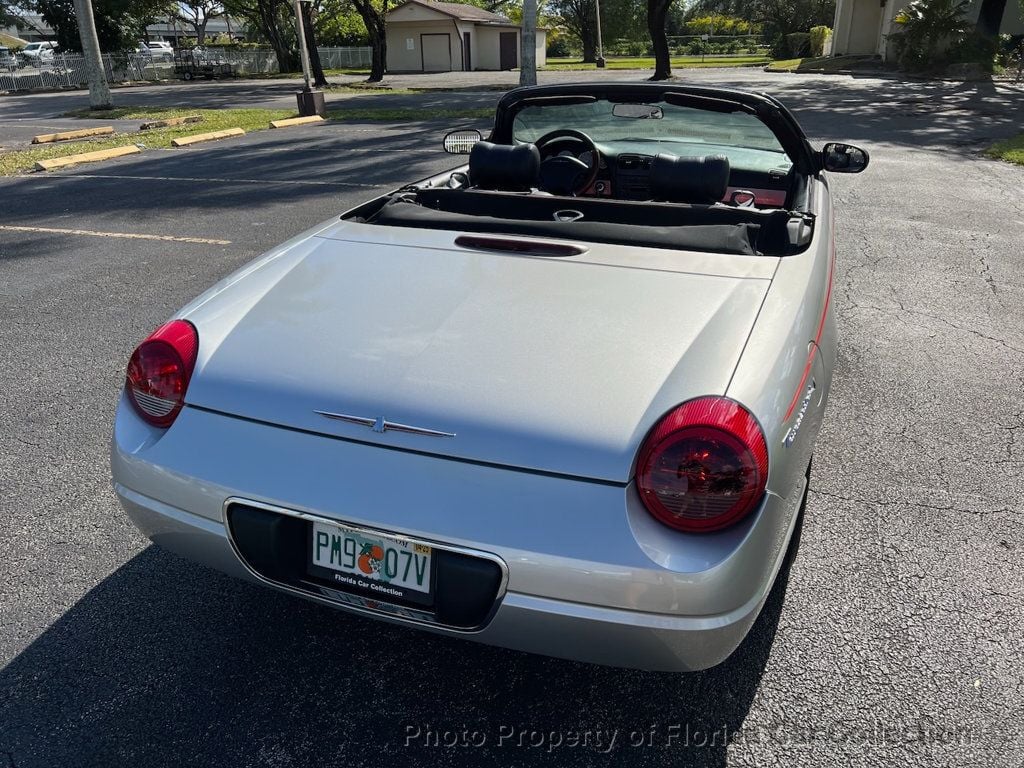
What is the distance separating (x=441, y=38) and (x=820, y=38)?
72.3ft

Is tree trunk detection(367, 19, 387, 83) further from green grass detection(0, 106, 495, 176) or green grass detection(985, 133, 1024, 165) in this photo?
green grass detection(985, 133, 1024, 165)

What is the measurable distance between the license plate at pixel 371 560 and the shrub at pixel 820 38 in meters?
45.7

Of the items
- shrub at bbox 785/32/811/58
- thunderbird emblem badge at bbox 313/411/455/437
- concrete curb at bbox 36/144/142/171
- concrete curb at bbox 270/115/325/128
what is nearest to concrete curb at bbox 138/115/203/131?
concrete curb at bbox 270/115/325/128

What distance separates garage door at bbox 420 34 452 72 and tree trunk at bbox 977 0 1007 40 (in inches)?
1143

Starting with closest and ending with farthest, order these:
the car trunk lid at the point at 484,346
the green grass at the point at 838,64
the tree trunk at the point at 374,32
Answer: the car trunk lid at the point at 484,346 < the tree trunk at the point at 374,32 < the green grass at the point at 838,64

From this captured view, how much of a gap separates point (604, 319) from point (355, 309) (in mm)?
714

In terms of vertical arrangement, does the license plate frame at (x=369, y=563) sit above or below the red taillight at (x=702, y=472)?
below

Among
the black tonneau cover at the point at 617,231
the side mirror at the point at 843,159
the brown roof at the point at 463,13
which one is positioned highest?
the brown roof at the point at 463,13

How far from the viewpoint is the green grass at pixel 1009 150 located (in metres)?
11.2

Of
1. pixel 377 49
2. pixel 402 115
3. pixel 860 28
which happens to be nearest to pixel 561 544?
pixel 402 115

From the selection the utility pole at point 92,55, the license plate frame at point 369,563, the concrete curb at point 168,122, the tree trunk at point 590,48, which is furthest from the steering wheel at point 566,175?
the tree trunk at point 590,48

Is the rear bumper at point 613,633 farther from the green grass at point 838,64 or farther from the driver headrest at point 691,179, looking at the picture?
the green grass at point 838,64

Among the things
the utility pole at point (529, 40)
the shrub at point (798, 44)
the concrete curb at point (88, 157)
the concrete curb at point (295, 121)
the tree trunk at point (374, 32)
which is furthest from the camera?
the shrub at point (798, 44)

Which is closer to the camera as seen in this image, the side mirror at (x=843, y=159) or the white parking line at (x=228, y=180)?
the side mirror at (x=843, y=159)
